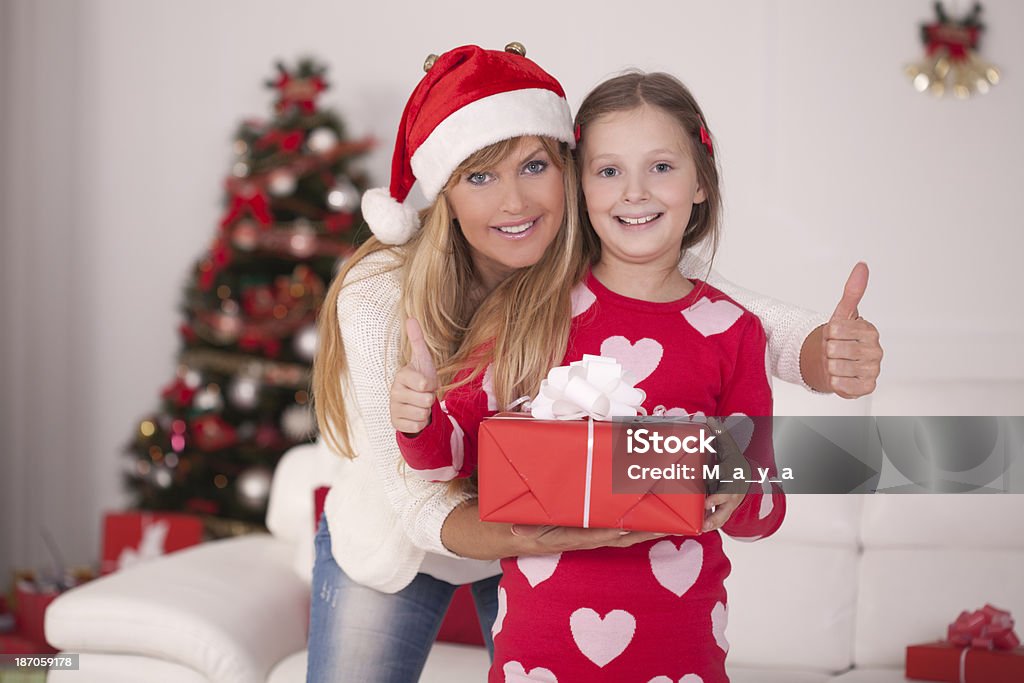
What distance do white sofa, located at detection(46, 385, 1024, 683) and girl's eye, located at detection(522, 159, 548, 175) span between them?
108 centimetres

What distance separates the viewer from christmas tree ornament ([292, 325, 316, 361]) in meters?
3.18

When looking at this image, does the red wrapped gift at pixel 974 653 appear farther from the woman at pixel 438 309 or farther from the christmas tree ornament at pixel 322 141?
the christmas tree ornament at pixel 322 141

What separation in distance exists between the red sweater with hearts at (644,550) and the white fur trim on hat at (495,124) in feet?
0.73

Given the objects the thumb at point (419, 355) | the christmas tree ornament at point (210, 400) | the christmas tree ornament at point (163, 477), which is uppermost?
the thumb at point (419, 355)

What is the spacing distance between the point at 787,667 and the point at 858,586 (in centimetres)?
23

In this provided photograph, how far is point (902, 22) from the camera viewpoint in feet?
7.82

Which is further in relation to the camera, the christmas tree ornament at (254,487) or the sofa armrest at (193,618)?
the christmas tree ornament at (254,487)

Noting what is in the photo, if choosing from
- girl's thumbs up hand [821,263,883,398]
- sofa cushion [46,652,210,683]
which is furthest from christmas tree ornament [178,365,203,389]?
girl's thumbs up hand [821,263,883,398]

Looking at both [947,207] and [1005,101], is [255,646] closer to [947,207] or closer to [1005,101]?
[947,207]

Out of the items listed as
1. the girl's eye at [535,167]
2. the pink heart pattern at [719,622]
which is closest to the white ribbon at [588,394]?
the pink heart pattern at [719,622]

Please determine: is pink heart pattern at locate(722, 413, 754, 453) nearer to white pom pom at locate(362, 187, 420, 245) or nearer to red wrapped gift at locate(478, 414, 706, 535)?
red wrapped gift at locate(478, 414, 706, 535)

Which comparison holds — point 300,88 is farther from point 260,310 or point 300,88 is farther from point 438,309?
point 438,309

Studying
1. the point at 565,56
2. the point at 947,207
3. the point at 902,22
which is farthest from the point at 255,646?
the point at 902,22

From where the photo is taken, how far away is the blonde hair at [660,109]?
1.33m
